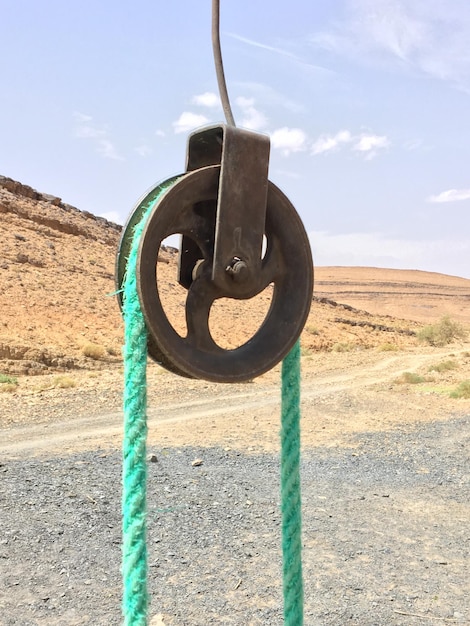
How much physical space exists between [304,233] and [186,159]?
0.37 metres

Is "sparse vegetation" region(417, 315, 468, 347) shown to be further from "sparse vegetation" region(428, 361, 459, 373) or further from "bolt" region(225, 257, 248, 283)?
"bolt" region(225, 257, 248, 283)

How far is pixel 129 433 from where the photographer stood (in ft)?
5.08

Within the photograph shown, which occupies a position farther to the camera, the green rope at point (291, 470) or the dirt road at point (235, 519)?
the dirt road at point (235, 519)

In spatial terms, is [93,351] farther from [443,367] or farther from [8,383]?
[443,367]

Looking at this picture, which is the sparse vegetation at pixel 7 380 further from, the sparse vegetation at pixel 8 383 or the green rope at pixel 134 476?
the green rope at pixel 134 476

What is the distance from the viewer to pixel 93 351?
17828 millimetres

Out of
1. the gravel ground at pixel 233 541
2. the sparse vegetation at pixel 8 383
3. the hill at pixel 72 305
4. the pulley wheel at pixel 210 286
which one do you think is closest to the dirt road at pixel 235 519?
the gravel ground at pixel 233 541

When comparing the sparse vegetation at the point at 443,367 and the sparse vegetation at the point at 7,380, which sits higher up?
the sparse vegetation at the point at 443,367

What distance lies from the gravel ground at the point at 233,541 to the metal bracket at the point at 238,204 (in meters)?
3.10

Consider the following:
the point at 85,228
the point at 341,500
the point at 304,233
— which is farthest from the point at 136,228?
the point at 85,228

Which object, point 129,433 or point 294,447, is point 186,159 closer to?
point 129,433

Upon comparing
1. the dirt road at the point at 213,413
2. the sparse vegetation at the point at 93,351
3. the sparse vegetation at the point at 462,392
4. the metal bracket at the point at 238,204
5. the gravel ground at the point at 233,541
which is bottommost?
the gravel ground at the point at 233,541

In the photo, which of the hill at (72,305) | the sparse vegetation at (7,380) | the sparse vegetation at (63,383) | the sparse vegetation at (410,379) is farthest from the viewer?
the hill at (72,305)

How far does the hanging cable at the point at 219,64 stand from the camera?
1581mm
